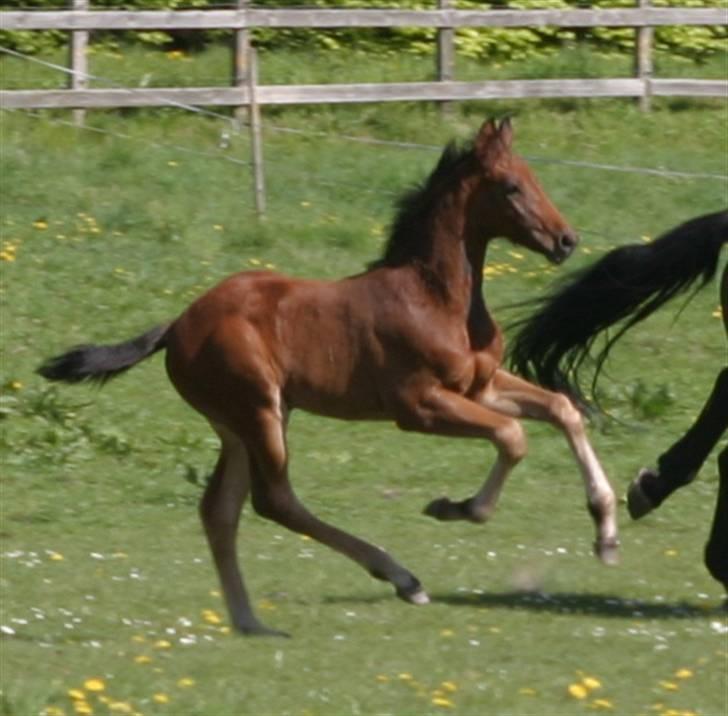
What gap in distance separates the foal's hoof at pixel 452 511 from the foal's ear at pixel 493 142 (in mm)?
1340

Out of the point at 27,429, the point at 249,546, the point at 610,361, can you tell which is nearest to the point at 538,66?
the point at 610,361

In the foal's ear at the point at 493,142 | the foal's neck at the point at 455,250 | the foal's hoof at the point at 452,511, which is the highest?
the foal's ear at the point at 493,142

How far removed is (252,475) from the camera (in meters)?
8.77

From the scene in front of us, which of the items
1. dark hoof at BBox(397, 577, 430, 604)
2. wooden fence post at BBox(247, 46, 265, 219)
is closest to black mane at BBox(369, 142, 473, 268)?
dark hoof at BBox(397, 577, 430, 604)

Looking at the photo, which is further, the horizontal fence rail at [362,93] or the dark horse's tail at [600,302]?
the horizontal fence rail at [362,93]

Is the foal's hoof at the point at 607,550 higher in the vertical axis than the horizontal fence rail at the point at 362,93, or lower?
lower

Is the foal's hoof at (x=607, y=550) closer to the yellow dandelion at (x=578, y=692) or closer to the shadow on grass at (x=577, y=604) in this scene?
the shadow on grass at (x=577, y=604)

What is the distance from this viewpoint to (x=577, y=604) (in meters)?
9.26

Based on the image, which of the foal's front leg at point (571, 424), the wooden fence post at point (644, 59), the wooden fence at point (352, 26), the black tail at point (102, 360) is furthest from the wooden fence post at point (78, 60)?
the foal's front leg at point (571, 424)

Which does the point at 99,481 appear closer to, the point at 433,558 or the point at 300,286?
the point at 433,558

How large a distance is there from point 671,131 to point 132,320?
6.42m

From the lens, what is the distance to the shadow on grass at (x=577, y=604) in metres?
9.07

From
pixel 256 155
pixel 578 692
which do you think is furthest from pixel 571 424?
pixel 256 155

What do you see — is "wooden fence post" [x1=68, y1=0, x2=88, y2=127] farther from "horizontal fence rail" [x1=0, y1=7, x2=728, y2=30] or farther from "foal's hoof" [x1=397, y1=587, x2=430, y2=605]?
"foal's hoof" [x1=397, y1=587, x2=430, y2=605]
